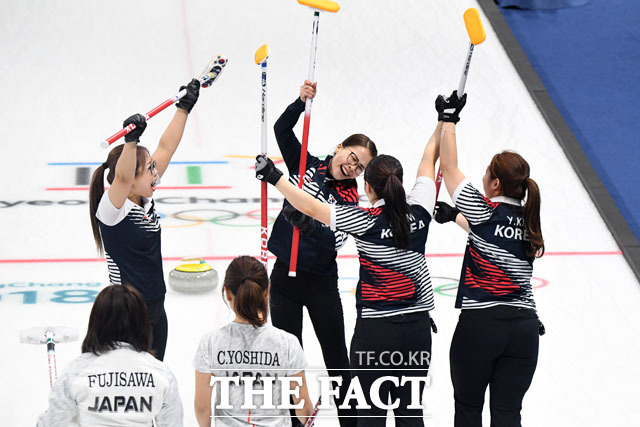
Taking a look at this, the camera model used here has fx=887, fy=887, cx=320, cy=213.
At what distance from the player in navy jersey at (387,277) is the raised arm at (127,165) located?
42cm

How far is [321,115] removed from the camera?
23.4 ft

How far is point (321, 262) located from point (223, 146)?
356 centimetres

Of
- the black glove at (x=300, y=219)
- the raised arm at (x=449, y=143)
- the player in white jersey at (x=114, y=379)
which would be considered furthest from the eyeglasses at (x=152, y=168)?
the raised arm at (x=449, y=143)

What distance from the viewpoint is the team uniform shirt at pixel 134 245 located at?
10.1ft

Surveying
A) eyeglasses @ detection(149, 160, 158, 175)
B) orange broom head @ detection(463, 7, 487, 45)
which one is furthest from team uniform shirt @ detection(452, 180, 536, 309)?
eyeglasses @ detection(149, 160, 158, 175)

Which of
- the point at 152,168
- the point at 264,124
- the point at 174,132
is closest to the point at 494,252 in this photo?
the point at 264,124

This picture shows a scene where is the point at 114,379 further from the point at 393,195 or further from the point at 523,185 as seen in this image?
the point at 523,185

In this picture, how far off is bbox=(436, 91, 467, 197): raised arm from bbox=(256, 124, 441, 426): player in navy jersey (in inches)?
3.7

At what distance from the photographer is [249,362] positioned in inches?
101

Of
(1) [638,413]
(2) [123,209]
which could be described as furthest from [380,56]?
(2) [123,209]

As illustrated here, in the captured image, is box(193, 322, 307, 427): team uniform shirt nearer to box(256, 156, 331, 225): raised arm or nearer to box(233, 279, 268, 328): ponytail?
box(233, 279, 268, 328): ponytail

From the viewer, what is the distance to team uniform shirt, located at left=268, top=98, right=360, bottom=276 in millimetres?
3416

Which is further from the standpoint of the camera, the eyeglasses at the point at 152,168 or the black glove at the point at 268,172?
the eyeglasses at the point at 152,168

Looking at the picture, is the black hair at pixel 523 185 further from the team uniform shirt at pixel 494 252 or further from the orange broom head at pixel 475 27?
the orange broom head at pixel 475 27
